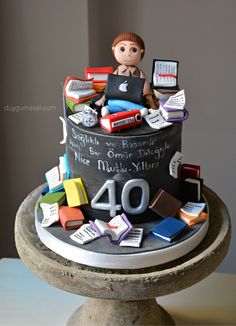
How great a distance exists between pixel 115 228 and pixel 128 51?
0.31 metres

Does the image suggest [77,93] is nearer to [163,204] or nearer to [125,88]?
[125,88]

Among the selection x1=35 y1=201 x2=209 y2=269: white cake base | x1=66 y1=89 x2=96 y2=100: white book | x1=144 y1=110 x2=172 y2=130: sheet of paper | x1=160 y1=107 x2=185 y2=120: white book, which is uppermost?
x1=66 y1=89 x2=96 y2=100: white book

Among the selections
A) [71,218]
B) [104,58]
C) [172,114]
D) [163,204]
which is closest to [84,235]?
[71,218]

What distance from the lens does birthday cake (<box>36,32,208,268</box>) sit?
85cm

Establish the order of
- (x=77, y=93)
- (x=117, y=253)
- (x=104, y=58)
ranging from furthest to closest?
1. (x=104, y=58)
2. (x=77, y=93)
3. (x=117, y=253)

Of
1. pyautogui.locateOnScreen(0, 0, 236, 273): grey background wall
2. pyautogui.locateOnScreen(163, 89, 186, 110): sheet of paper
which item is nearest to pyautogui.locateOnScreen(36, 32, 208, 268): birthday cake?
pyautogui.locateOnScreen(163, 89, 186, 110): sheet of paper

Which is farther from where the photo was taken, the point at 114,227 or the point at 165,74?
the point at 165,74

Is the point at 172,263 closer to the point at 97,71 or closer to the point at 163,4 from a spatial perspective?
the point at 97,71

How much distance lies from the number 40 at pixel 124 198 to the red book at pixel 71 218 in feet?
0.10

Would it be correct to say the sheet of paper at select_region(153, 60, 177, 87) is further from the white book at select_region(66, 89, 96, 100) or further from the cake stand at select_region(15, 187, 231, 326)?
the cake stand at select_region(15, 187, 231, 326)

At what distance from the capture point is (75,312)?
44.4 inches

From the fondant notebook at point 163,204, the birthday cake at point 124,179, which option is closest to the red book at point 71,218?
the birthday cake at point 124,179

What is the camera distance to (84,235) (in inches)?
34.1

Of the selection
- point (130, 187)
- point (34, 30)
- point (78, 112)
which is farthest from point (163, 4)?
point (130, 187)
